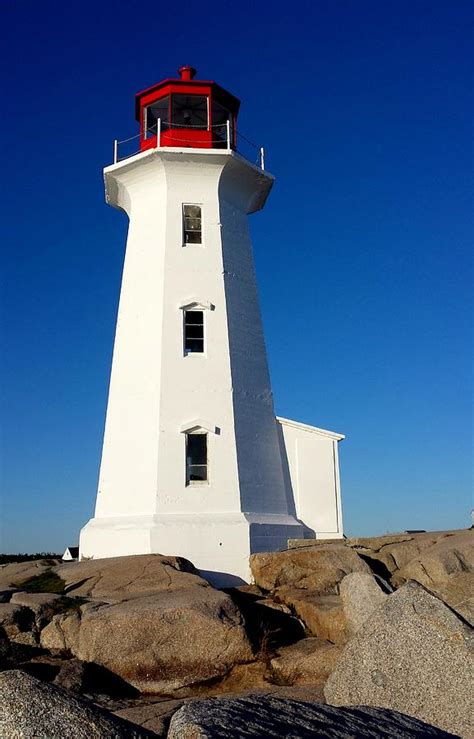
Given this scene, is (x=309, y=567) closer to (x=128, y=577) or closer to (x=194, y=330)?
(x=128, y=577)

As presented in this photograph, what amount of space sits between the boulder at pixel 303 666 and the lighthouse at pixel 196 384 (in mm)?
5492

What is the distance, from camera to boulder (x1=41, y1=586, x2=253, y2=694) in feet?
31.5

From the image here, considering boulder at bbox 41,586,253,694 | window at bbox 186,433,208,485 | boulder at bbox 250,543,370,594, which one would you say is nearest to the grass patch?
boulder at bbox 41,586,253,694

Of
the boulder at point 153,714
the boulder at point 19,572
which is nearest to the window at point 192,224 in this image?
the boulder at point 19,572

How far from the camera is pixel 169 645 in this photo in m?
9.79

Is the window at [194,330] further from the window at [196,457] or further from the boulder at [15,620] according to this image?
the boulder at [15,620]

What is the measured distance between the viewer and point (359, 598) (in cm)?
1059

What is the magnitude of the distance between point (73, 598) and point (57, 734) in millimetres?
7339

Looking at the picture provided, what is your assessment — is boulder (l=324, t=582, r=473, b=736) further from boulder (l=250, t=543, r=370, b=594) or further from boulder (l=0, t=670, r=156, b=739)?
boulder (l=250, t=543, r=370, b=594)

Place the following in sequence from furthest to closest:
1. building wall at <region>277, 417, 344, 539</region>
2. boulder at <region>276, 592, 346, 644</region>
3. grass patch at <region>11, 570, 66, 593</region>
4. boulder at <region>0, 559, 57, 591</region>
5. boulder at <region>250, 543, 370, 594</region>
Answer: building wall at <region>277, 417, 344, 539</region>
boulder at <region>0, 559, 57, 591</region>
boulder at <region>250, 543, 370, 594</region>
grass patch at <region>11, 570, 66, 593</region>
boulder at <region>276, 592, 346, 644</region>

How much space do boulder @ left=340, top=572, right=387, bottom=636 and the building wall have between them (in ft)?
22.7

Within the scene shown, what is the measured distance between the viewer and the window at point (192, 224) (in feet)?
60.3

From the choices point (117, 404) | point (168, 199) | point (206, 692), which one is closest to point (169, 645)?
point (206, 692)

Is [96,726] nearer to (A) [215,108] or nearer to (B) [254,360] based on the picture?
(B) [254,360]
